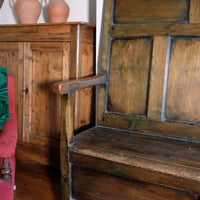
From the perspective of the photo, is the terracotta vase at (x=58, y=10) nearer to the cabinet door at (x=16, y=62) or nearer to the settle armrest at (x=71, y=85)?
the cabinet door at (x=16, y=62)

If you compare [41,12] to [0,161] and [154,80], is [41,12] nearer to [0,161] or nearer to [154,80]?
[154,80]

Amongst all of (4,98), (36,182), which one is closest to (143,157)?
(4,98)

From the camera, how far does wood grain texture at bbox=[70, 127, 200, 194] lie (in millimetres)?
963

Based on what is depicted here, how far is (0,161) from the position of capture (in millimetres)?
1148

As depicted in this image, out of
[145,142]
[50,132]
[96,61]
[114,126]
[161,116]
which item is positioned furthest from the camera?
[50,132]

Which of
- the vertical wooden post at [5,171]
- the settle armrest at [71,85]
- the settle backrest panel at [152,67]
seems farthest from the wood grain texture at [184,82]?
the vertical wooden post at [5,171]

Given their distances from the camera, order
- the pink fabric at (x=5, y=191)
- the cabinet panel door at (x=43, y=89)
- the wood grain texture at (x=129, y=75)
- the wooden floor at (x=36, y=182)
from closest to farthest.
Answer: the pink fabric at (x=5, y=191)
the wood grain texture at (x=129, y=75)
the wooden floor at (x=36, y=182)
the cabinet panel door at (x=43, y=89)

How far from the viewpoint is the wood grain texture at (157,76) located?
137 cm

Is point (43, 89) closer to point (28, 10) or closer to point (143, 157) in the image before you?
Result: point (28, 10)

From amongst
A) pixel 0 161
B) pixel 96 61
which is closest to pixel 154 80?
pixel 96 61

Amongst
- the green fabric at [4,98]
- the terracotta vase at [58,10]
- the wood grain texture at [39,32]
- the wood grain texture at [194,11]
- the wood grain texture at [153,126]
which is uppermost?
the terracotta vase at [58,10]

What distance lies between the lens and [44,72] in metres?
1.86

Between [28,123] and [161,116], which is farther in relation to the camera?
[28,123]

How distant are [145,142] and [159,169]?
0.26 metres
